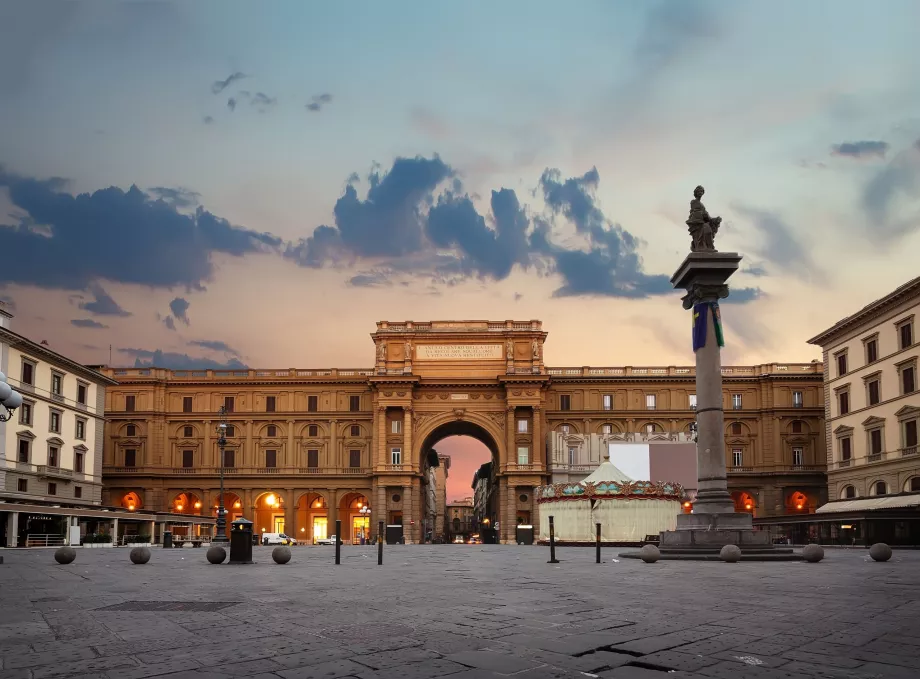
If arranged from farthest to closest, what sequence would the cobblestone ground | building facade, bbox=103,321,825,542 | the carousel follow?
building facade, bbox=103,321,825,542, the carousel, the cobblestone ground

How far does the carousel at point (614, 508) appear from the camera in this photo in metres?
53.9

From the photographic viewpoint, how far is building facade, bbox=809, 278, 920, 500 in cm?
5147

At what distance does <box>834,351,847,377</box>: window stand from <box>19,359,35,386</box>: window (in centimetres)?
5679

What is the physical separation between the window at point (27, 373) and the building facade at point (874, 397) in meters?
56.0

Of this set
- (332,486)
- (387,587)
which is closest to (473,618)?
(387,587)

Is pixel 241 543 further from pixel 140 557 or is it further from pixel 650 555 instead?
pixel 650 555

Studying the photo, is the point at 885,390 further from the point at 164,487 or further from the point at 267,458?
the point at 164,487

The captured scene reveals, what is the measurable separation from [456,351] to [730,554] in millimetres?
57302

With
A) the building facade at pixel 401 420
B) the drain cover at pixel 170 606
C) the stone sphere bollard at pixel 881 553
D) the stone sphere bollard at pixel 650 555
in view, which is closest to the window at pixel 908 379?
the building facade at pixel 401 420

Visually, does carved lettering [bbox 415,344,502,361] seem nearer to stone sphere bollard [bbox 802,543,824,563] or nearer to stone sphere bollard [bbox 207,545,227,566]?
stone sphere bollard [bbox 207,545,227,566]

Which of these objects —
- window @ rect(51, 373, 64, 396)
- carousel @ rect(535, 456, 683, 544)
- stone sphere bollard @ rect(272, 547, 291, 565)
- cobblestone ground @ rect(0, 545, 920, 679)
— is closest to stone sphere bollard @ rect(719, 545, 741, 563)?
cobblestone ground @ rect(0, 545, 920, 679)

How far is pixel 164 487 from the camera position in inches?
3233

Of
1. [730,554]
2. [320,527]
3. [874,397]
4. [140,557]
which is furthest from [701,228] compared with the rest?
[320,527]

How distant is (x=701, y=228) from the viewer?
28.4m
